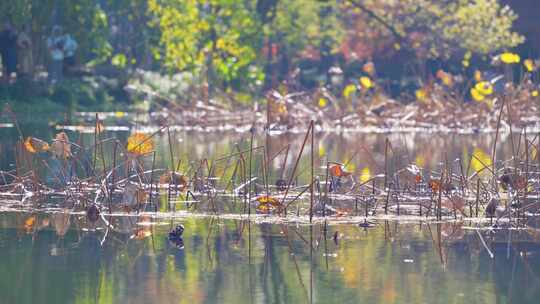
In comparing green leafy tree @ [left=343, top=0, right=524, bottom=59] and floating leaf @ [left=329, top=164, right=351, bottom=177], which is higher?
green leafy tree @ [left=343, top=0, right=524, bottom=59]

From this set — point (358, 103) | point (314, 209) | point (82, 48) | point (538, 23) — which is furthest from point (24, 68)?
point (314, 209)

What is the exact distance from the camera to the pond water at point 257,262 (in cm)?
1021

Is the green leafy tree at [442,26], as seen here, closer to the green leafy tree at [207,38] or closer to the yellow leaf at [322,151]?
the green leafy tree at [207,38]

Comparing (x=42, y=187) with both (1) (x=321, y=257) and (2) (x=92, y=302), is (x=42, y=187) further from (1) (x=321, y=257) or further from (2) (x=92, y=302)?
(2) (x=92, y=302)

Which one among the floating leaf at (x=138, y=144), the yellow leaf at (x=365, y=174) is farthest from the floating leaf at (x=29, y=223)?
the yellow leaf at (x=365, y=174)

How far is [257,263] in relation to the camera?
457 inches

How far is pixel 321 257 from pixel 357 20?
39514 millimetres

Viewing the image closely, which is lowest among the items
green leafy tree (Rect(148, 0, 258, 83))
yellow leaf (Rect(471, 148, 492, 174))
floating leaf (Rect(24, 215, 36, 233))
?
floating leaf (Rect(24, 215, 36, 233))

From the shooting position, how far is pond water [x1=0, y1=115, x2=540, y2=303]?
1021 centimetres

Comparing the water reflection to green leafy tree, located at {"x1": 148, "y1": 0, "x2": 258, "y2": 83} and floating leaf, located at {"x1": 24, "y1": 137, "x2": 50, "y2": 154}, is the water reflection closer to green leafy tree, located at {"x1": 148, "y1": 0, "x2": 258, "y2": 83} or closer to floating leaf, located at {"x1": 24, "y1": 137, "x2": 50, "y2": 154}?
floating leaf, located at {"x1": 24, "y1": 137, "x2": 50, "y2": 154}

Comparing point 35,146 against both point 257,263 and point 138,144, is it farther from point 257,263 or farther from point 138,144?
point 257,263

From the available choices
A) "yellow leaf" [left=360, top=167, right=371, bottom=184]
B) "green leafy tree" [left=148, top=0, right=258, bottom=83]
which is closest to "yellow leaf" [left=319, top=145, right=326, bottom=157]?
"yellow leaf" [left=360, top=167, right=371, bottom=184]

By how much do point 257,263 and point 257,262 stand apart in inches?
2.2

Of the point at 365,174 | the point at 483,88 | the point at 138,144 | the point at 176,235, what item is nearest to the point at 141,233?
the point at 176,235
